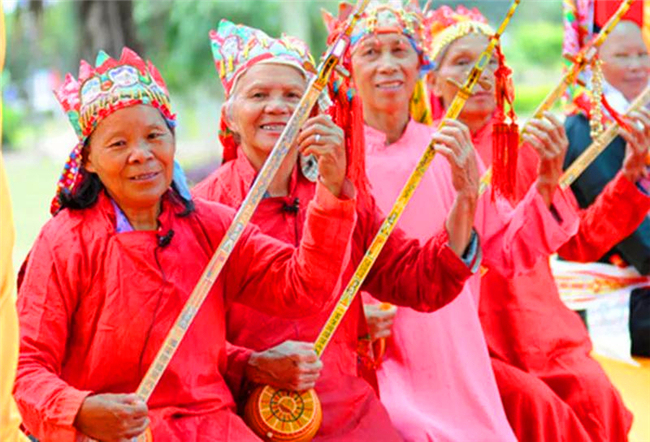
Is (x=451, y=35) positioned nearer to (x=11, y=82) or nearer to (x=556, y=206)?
(x=556, y=206)

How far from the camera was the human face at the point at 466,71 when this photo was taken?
415 cm

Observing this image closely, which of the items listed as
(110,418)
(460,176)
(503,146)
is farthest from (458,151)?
(110,418)

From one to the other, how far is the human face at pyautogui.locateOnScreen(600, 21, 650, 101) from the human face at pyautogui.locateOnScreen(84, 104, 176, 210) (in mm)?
2636

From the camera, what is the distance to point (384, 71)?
370 cm

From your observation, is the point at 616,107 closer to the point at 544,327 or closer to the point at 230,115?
the point at 544,327

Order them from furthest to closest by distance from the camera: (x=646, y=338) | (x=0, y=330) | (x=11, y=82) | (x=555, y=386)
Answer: (x=11, y=82)
(x=646, y=338)
(x=555, y=386)
(x=0, y=330)

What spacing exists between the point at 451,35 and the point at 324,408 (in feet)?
5.57

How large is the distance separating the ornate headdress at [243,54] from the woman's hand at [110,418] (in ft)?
3.53

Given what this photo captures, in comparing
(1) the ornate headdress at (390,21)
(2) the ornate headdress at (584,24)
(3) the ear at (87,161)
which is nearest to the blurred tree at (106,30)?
(2) the ornate headdress at (584,24)

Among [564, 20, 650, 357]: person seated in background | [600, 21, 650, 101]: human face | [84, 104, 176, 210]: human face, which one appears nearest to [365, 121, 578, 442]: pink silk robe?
[84, 104, 176, 210]: human face

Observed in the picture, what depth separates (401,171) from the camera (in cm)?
365

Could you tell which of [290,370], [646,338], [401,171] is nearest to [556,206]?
[401,171]

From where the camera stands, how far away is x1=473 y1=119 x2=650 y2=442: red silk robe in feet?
12.7

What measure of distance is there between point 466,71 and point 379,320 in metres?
1.20
